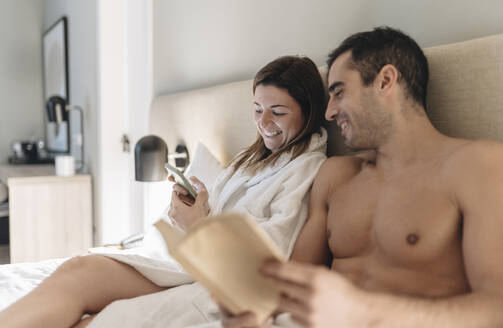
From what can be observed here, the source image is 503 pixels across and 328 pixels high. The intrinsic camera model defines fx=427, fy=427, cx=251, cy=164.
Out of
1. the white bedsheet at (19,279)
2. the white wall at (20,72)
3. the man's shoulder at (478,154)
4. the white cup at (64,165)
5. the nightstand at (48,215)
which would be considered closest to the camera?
the man's shoulder at (478,154)

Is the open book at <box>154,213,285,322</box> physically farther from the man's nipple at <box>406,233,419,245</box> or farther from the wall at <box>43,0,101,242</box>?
the wall at <box>43,0,101,242</box>

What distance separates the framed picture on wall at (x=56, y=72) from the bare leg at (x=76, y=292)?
8.69ft

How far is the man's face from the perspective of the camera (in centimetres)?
96

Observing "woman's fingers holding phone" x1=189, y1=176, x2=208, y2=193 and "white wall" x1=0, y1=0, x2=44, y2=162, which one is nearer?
"woman's fingers holding phone" x1=189, y1=176, x2=208, y2=193

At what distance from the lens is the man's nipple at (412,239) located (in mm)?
811

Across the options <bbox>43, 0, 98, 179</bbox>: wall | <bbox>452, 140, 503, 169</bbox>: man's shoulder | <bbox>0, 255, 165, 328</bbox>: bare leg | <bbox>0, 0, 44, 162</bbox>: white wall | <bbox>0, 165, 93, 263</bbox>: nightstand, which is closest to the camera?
<bbox>452, 140, 503, 169</bbox>: man's shoulder

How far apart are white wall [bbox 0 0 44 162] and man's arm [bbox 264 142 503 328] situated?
4254 millimetres

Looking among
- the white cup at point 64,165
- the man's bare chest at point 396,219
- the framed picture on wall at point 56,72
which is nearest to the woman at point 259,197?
the man's bare chest at point 396,219

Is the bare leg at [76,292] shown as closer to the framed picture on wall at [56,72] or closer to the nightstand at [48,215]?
the nightstand at [48,215]

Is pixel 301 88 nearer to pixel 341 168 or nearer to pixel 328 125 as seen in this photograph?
pixel 328 125

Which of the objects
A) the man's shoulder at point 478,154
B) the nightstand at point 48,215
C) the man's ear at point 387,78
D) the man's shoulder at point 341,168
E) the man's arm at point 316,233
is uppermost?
the man's ear at point 387,78

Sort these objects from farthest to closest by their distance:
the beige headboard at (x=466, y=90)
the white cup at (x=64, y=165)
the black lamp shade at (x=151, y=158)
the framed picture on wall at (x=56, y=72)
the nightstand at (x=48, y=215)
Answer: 1. the framed picture on wall at (x=56, y=72)
2. the white cup at (x=64, y=165)
3. the nightstand at (x=48, y=215)
4. the black lamp shade at (x=151, y=158)
5. the beige headboard at (x=466, y=90)

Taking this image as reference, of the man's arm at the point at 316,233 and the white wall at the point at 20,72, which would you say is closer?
the man's arm at the point at 316,233

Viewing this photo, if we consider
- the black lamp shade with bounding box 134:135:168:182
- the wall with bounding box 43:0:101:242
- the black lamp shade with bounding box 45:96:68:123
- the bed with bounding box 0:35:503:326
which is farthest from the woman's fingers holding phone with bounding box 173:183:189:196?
the black lamp shade with bounding box 45:96:68:123
